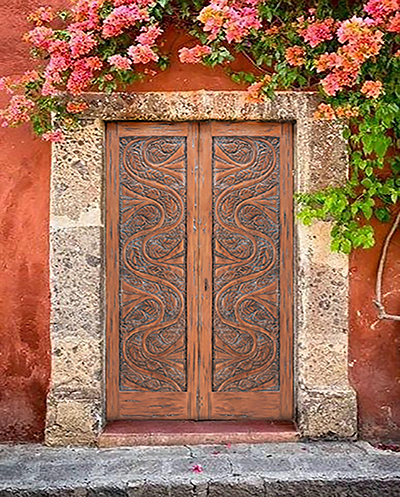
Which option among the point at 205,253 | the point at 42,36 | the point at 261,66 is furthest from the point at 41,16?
the point at 205,253

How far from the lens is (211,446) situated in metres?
4.16

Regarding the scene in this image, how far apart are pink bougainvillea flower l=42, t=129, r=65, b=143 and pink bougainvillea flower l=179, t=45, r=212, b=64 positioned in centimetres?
84

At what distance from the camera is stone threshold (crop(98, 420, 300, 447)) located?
4.19 meters

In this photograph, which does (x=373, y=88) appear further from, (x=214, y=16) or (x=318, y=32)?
(x=214, y=16)

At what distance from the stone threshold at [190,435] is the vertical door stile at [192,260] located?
8.2 inches

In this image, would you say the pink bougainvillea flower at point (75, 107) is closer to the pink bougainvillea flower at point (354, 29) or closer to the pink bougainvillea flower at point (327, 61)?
the pink bougainvillea flower at point (327, 61)

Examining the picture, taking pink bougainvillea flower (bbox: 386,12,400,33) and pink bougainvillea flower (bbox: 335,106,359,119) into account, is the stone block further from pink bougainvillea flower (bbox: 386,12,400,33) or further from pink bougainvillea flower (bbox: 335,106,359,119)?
pink bougainvillea flower (bbox: 386,12,400,33)

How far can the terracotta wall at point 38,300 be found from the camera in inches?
167

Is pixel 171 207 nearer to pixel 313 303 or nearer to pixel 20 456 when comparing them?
pixel 313 303

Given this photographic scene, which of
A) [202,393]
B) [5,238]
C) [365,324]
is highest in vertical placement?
[5,238]

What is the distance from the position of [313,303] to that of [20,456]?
6.35 feet

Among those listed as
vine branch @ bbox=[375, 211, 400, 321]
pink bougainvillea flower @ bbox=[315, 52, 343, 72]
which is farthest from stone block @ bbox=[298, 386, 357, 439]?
pink bougainvillea flower @ bbox=[315, 52, 343, 72]

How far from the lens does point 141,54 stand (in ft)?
12.9

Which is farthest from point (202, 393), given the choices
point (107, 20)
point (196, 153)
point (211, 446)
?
point (107, 20)
